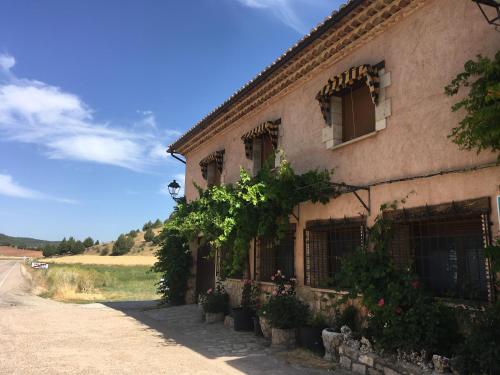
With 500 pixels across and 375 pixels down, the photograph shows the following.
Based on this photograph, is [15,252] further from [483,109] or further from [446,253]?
[483,109]

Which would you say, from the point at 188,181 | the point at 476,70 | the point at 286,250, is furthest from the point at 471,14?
the point at 188,181

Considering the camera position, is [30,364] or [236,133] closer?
[30,364]

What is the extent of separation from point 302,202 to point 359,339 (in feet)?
10.3

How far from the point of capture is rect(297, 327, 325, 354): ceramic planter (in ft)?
22.6

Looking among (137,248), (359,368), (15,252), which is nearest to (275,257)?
(359,368)

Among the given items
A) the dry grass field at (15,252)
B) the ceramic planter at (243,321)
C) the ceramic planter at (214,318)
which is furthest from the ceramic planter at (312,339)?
the dry grass field at (15,252)

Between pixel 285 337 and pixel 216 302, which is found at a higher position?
pixel 216 302

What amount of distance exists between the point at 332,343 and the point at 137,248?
7431 cm

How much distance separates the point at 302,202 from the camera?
8555mm

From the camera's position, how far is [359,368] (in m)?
5.75

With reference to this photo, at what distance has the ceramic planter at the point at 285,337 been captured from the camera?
7480mm

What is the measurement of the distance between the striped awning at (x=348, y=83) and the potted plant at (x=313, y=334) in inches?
147

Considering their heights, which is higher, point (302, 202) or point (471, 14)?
point (471, 14)

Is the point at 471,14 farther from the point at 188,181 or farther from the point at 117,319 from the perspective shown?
the point at 188,181
